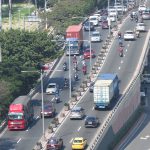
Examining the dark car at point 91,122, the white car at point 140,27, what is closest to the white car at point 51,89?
the dark car at point 91,122

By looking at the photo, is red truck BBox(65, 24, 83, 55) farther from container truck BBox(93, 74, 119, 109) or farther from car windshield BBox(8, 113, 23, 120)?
car windshield BBox(8, 113, 23, 120)

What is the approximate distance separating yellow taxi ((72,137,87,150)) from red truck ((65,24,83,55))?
159ft

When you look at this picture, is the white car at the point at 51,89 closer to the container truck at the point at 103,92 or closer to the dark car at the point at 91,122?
the container truck at the point at 103,92

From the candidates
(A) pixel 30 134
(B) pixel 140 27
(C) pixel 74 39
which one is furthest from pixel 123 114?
(B) pixel 140 27

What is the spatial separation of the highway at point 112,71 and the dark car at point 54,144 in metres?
1.07

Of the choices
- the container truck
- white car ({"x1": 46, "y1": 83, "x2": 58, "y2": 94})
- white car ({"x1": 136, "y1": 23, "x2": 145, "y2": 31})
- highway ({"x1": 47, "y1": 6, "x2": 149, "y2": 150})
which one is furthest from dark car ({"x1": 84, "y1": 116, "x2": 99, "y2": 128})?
white car ({"x1": 136, "y1": 23, "x2": 145, "y2": 31})

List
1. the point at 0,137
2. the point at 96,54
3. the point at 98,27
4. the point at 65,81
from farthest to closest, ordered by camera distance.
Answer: the point at 98,27 < the point at 96,54 < the point at 65,81 < the point at 0,137

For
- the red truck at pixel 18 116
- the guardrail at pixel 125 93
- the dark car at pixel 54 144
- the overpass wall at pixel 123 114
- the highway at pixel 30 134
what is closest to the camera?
the dark car at pixel 54 144

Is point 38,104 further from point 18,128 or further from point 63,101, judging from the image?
point 18,128

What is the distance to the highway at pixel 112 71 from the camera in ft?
372

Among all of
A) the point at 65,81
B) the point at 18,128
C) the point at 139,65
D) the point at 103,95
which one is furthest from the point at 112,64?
the point at 18,128

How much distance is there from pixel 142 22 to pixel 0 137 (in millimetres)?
75370

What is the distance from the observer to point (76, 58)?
15462cm

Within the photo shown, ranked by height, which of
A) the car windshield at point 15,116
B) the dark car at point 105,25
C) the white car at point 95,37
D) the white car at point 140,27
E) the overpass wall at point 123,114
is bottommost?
the overpass wall at point 123,114
